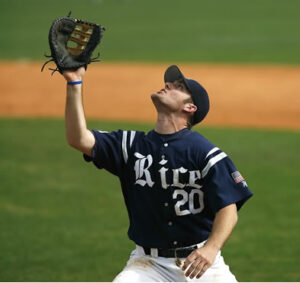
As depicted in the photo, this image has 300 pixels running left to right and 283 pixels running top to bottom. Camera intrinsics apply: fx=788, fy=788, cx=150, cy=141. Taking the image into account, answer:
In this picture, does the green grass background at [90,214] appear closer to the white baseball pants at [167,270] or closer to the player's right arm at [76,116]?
the white baseball pants at [167,270]

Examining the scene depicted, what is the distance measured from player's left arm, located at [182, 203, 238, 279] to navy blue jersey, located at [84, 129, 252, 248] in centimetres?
17

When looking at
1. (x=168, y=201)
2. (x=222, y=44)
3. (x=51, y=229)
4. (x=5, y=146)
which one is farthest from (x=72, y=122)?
(x=222, y=44)

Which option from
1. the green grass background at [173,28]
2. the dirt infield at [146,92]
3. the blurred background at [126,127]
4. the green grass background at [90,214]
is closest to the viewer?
the green grass background at [90,214]

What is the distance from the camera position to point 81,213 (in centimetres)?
931

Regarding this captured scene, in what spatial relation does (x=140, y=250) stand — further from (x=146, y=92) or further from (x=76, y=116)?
(x=146, y=92)

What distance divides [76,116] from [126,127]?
31.1 feet

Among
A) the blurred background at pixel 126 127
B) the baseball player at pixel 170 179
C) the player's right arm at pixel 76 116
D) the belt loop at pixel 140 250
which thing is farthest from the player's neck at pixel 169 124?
the blurred background at pixel 126 127

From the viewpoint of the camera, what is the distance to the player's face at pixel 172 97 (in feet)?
15.6

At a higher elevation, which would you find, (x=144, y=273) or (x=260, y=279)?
(x=144, y=273)

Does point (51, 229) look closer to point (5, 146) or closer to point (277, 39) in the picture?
point (5, 146)

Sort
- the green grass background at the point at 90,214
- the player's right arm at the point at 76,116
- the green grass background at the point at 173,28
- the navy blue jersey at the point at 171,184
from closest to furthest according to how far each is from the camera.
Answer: the player's right arm at the point at 76,116
the navy blue jersey at the point at 171,184
the green grass background at the point at 90,214
the green grass background at the point at 173,28

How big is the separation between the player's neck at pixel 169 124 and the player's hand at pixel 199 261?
2.61ft

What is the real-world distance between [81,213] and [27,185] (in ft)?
4.50

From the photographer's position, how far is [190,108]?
490cm
